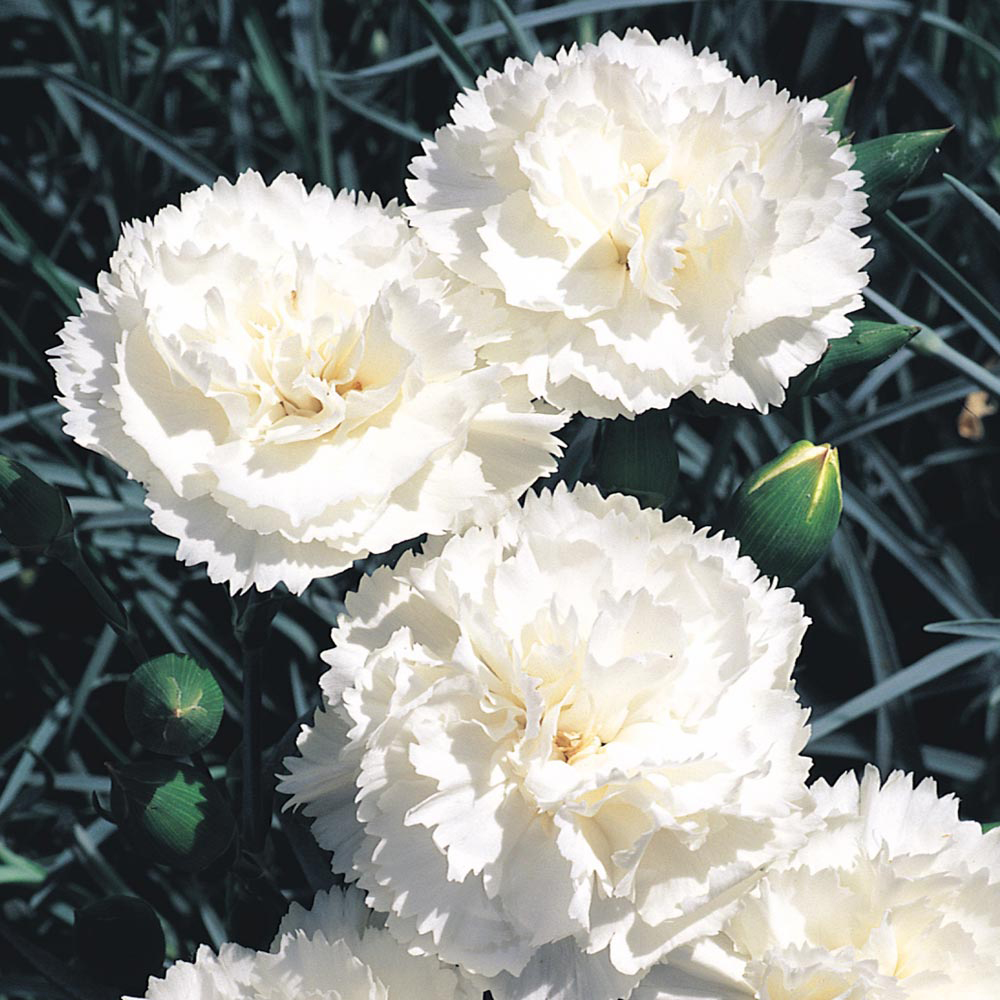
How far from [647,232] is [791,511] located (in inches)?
6.0

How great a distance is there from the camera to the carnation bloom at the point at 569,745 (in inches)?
18.8

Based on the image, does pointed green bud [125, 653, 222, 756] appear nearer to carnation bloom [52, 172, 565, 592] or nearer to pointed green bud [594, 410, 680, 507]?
carnation bloom [52, 172, 565, 592]

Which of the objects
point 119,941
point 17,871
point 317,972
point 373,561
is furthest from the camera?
point 17,871

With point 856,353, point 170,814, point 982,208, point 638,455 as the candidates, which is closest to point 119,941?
point 170,814

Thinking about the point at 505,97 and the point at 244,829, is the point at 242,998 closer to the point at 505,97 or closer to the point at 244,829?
the point at 244,829

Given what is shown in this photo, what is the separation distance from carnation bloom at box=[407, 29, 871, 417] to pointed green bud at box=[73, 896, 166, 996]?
1.12 ft

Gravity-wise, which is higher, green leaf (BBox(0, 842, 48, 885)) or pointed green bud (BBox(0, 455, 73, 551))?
pointed green bud (BBox(0, 455, 73, 551))

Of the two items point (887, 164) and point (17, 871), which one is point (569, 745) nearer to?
point (887, 164)

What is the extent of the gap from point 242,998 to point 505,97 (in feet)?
1.36

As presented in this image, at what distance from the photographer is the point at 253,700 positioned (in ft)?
2.00

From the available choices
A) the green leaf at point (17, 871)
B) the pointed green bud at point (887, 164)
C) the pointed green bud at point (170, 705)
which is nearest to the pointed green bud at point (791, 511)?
the pointed green bud at point (887, 164)

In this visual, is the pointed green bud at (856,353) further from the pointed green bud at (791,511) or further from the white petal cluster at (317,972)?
the white petal cluster at (317,972)

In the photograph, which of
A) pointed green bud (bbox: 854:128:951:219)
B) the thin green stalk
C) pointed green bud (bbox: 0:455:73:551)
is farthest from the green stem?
pointed green bud (bbox: 854:128:951:219)

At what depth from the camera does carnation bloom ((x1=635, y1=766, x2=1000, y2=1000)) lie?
1.65ft
